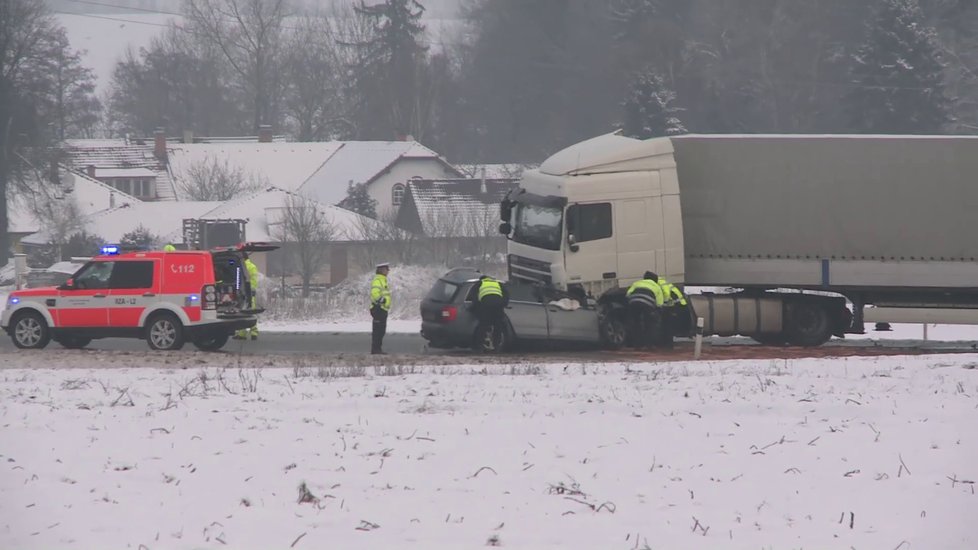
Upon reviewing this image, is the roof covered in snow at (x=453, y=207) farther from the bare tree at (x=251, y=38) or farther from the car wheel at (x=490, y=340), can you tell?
the bare tree at (x=251, y=38)

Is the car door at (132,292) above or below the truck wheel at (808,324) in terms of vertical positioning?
above

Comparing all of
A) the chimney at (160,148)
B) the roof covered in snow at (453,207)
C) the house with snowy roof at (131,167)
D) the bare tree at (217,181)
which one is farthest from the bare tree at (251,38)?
the roof covered in snow at (453,207)

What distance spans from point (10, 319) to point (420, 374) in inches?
337

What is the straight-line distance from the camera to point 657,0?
266 ft

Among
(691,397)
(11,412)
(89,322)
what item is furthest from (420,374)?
(89,322)

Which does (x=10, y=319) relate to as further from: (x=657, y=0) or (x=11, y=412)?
(x=657, y=0)

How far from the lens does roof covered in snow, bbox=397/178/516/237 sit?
58.9 metres

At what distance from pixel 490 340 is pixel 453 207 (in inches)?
1717

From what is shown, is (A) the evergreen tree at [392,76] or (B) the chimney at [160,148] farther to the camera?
(A) the evergreen tree at [392,76]

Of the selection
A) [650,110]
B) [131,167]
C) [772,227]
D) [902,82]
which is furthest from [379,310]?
[131,167]

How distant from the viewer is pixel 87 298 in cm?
2189

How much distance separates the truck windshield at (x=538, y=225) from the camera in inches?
893

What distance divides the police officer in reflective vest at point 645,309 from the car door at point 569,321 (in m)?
0.68

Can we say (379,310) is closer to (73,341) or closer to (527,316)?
(527,316)
